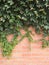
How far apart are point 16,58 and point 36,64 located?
44cm

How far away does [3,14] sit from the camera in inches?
186

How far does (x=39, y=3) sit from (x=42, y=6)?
86mm

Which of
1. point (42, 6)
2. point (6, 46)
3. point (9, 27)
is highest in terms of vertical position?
point (42, 6)

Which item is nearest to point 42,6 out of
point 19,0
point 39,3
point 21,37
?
point 39,3

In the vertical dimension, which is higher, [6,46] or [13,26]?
[13,26]

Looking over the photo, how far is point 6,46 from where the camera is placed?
4.88 metres

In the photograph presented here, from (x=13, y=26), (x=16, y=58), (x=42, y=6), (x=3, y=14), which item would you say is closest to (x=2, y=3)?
(x=3, y=14)

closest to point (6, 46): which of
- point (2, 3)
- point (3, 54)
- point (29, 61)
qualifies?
point (3, 54)

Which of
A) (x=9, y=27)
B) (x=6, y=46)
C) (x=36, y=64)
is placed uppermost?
(x=9, y=27)

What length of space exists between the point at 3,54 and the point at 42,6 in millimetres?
1282

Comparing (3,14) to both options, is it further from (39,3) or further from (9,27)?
(39,3)

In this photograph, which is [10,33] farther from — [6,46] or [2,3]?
[2,3]

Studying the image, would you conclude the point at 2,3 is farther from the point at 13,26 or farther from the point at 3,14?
the point at 13,26

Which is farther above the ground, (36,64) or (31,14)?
(31,14)
